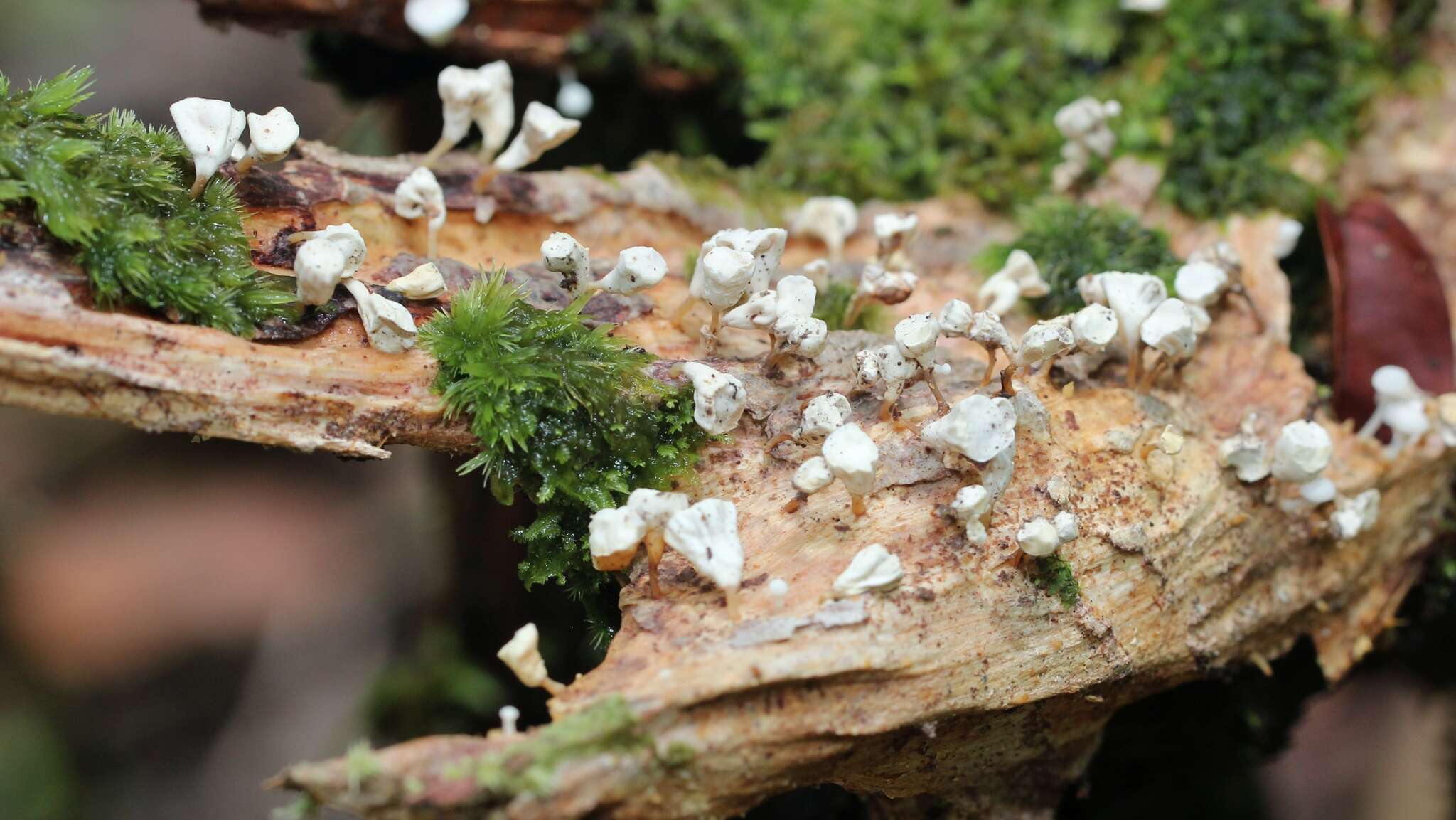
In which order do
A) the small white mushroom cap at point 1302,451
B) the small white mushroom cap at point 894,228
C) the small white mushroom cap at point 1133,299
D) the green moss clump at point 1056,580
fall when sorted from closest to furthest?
the green moss clump at point 1056,580
the small white mushroom cap at point 1302,451
the small white mushroom cap at point 1133,299
the small white mushroom cap at point 894,228

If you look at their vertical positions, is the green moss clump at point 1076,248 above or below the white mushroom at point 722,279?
below

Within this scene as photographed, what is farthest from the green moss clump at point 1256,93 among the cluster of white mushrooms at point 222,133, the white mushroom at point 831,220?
the cluster of white mushrooms at point 222,133

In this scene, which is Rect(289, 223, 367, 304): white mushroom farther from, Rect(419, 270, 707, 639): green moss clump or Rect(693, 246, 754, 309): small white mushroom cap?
Rect(693, 246, 754, 309): small white mushroom cap

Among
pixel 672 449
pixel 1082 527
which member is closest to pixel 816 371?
pixel 672 449

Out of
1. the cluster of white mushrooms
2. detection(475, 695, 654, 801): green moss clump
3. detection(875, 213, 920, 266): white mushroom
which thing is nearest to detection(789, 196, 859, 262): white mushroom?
detection(875, 213, 920, 266): white mushroom

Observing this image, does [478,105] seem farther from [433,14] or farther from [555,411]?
[555,411]

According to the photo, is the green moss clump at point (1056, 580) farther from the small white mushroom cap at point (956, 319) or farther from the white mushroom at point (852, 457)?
the small white mushroom cap at point (956, 319)

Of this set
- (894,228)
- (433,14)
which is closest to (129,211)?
(433,14)
